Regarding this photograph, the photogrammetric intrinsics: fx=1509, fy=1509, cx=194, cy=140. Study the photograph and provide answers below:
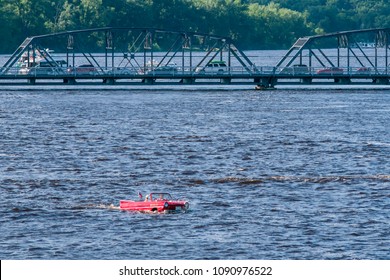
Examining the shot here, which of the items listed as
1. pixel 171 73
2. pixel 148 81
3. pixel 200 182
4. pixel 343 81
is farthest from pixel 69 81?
pixel 200 182

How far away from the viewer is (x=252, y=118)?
116 metres

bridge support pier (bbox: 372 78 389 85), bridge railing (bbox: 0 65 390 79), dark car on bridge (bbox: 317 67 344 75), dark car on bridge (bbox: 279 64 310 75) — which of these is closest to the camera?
bridge railing (bbox: 0 65 390 79)

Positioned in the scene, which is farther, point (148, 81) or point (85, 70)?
point (148, 81)

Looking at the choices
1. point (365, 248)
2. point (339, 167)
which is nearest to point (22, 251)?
point (365, 248)

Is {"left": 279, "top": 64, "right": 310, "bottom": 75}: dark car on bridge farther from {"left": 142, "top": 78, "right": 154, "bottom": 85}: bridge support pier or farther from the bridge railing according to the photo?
{"left": 142, "top": 78, "right": 154, "bottom": 85}: bridge support pier

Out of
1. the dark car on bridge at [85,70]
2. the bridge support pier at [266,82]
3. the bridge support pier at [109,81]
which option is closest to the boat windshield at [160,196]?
the bridge support pier at [109,81]

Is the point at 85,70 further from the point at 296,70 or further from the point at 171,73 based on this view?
the point at 296,70

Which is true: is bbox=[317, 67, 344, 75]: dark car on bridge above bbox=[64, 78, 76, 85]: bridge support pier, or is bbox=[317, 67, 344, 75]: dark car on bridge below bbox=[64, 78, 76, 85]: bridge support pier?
above

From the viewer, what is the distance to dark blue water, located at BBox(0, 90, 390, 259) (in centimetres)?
5125

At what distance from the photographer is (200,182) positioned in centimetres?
6831

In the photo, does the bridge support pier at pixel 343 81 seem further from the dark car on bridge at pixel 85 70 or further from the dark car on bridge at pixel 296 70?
the dark car on bridge at pixel 85 70

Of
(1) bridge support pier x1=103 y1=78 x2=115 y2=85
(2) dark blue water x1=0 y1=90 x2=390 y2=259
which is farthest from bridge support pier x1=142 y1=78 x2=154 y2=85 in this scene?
(2) dark blue water x1=0 y1=90 x2=390 y2=259

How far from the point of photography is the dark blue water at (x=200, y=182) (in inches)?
2018

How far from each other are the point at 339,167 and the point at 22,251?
28.1 metres
